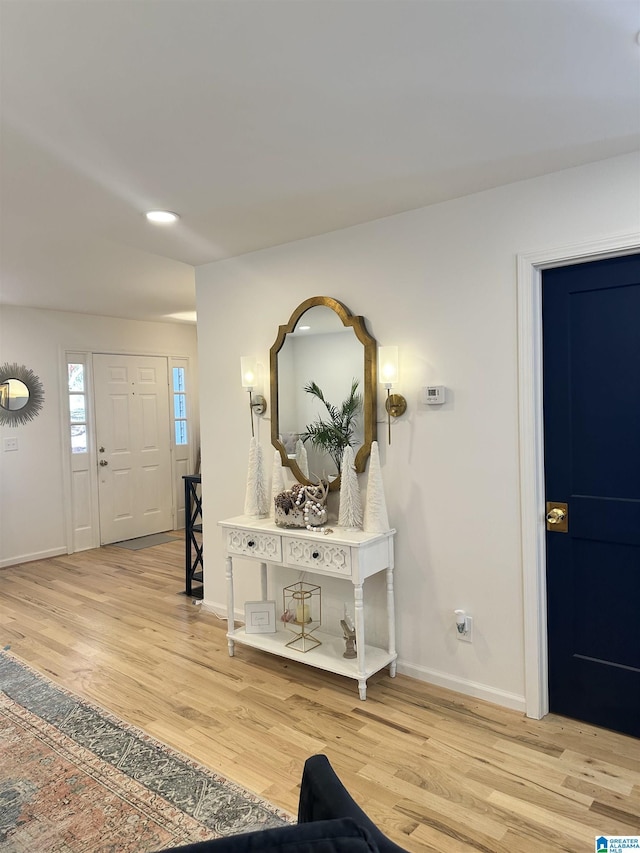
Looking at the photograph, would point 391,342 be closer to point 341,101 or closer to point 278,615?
point 341,101

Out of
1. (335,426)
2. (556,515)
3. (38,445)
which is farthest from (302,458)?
(38,445)

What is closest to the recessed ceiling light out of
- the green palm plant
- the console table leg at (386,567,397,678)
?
the green palm plant

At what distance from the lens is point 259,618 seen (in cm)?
331

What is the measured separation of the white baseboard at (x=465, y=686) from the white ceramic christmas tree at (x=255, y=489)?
1.16 meters

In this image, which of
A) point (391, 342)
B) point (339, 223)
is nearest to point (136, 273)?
point (339, 223)

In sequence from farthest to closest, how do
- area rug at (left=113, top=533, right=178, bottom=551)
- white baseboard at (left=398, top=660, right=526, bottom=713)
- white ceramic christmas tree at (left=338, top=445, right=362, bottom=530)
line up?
area rug at (left=113, top=533, right=178, bottom=551) < white ceramic christmas tree at (left=338, top=445, right=362, bottom=530) < white baseboard at (left=398, top=660, right=526, bottom=713)

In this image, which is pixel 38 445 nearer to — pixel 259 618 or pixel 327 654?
pixel 259 618

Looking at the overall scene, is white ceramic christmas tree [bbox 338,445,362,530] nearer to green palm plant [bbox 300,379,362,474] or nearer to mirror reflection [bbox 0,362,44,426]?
green palm plant [bbox 300,379,362,474]

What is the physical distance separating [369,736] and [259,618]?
1021 mm

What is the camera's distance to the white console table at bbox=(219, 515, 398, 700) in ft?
9.22

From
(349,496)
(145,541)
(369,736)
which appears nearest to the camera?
(369,736)

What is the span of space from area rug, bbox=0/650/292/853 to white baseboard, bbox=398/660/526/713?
1156mm

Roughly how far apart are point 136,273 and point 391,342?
218cm

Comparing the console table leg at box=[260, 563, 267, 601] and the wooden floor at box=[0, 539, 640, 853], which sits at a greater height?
the console table leg at box=[260, 563, 267, 601]
